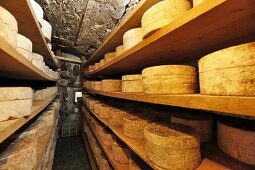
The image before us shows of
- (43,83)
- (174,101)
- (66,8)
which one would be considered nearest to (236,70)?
(174,101)

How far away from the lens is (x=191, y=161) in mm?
932

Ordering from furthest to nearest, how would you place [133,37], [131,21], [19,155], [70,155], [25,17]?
[70,155], [131,21], [133,37], [25,17], [19,155]

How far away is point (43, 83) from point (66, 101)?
1835 mm

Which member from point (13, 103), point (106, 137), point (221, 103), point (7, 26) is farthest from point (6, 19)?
point (106, 137)

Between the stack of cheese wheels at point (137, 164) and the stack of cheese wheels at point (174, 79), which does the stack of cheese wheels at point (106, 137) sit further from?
the stack of cheese wheels at point (174, 79)

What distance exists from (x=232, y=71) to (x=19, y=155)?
54.8 inches

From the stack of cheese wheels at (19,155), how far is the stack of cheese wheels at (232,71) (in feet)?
4.21

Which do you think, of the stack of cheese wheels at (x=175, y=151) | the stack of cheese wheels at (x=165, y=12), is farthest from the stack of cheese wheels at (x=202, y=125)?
the stack of cheese wheels at (x=165, y=12)

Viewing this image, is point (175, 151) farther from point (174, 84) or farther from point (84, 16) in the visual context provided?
point (84, 16)

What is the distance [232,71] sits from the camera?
64cm

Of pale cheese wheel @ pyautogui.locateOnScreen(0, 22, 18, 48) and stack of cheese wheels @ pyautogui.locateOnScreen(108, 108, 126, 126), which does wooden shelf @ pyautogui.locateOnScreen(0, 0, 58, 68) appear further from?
stack of cheese wheels @ pyautogui.locateOnScreen(108, 108, 126, 126)

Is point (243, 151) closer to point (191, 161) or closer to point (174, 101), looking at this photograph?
point (191, 161)

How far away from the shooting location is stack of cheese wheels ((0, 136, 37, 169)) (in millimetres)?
1017

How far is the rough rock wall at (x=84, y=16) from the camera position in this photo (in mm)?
2447
